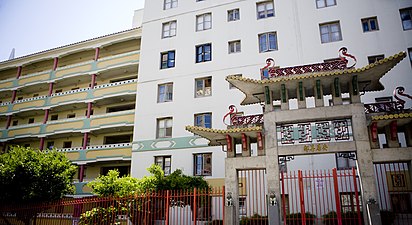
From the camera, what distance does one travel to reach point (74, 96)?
102 feet

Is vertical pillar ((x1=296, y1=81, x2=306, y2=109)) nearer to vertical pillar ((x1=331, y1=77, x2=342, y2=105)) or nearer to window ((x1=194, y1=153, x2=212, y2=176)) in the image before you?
vertical pillar ((x1=331, y1=77, x2=342, y2=105))

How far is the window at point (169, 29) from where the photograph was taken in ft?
91.8

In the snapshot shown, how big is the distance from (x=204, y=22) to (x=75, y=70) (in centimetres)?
1452

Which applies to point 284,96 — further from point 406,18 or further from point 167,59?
point 167,59

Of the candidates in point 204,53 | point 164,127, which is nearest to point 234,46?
point 204,53

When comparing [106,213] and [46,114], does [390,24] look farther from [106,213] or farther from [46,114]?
A: [46,114]

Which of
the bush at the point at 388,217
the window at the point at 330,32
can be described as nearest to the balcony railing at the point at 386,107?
the bush at the point at 388,217

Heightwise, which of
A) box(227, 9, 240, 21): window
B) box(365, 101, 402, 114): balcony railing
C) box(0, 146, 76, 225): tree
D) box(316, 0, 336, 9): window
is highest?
box(227, 9, 240, 21): window

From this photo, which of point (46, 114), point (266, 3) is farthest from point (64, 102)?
point (266, 3)

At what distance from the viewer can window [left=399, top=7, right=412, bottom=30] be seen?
21172 millimetres

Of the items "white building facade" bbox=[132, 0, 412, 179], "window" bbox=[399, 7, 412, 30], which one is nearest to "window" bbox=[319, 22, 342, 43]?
"white building facade" bbox=[132, 0, 412, 179]

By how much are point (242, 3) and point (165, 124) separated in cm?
1175

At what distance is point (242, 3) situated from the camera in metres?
26.0

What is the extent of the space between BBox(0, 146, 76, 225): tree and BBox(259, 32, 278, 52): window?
1643 cm
